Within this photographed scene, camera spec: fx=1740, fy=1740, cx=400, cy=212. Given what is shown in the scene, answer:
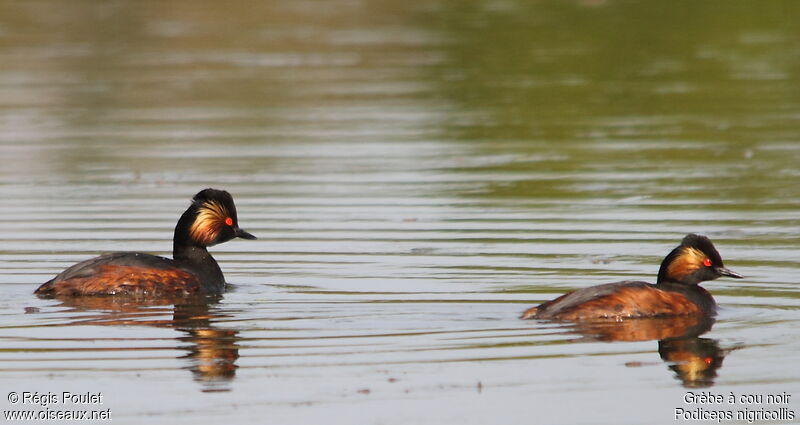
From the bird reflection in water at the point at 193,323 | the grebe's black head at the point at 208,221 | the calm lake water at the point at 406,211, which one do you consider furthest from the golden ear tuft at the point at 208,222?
the bird reflection in water at the point at 193,323

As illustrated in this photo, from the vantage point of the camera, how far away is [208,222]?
14.4 metres

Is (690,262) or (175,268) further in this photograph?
(175,268)

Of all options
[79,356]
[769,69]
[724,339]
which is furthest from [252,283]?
[769,69]

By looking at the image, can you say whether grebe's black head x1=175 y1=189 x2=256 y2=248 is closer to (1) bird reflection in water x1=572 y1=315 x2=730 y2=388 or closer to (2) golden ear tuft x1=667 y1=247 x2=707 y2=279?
(2) golden ear tuft x1=667 y1=247 x2=707 y2=279

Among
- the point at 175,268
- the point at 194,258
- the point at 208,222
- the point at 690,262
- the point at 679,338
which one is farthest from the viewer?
the point at 208,222

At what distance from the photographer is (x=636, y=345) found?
1109 cm

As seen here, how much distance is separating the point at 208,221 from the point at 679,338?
464cm

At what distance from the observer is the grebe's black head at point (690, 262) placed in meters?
12.5

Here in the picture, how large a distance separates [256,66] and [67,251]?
19030 millimetres

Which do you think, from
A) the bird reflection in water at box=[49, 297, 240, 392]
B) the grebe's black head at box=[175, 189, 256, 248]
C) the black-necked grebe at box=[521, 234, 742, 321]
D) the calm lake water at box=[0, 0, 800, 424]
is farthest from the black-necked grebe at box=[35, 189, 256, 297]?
the black-necked grebe at box=[521, 234, 742, 321]

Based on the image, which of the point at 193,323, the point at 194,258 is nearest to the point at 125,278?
the point at 194,258

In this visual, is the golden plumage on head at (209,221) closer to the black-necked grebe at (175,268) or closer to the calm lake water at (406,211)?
the black-necked grebe at (175,268)
